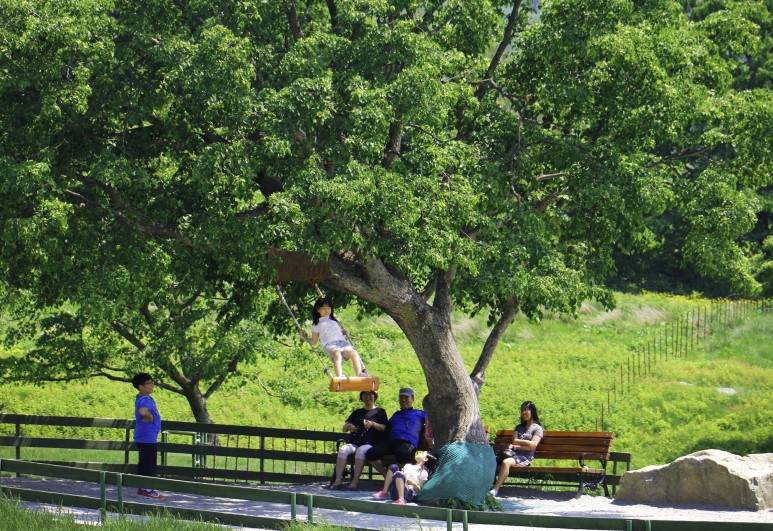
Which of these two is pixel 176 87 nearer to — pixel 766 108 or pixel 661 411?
pixel 766 108

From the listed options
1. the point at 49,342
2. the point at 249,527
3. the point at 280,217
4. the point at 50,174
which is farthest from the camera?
the point at 49,342

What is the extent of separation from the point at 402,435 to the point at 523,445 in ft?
6.38

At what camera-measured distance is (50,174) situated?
1648 centimetres

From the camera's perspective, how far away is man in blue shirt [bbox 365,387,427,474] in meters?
16.9

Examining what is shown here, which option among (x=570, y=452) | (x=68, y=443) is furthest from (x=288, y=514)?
(x=68, y=443)

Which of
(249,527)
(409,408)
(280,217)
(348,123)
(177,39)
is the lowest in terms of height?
(249,527)

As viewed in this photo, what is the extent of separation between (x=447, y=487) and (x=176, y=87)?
706cm

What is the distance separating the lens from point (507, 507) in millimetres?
16625

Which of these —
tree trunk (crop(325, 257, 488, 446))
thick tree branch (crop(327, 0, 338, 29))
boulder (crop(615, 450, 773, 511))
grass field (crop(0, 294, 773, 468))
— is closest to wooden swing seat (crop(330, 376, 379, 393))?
tree trunk (crop(325, 257, 488, 446))

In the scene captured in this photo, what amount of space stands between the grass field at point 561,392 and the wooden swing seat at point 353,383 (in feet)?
27.8

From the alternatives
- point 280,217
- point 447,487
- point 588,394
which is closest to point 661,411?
point 588,394

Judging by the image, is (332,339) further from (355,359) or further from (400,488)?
(400,488)

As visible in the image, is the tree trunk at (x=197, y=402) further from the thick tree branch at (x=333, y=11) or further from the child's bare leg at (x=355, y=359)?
the thick tree branch at (x=333, y=11)

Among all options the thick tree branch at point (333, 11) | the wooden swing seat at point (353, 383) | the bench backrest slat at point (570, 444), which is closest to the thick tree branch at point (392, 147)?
the thick tree branch at point (333, 11)
